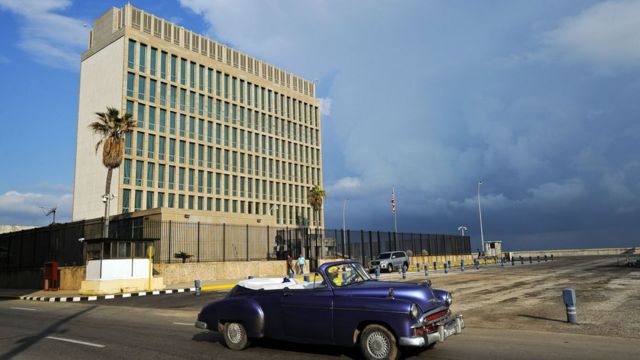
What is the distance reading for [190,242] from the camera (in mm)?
36250

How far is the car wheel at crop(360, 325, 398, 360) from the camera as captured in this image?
272 inches

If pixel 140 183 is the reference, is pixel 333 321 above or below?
below

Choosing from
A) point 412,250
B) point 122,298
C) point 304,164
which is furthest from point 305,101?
point 122,298

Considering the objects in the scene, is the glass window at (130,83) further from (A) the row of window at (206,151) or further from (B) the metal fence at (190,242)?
(B) the metal fence at (190,242)

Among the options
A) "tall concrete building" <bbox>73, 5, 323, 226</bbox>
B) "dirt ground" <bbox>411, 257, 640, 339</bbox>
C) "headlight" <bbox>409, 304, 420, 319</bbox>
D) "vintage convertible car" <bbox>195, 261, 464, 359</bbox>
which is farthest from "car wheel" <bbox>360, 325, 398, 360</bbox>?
"tall concrete building" <bbox>73, 5, 323, 226</bbox>

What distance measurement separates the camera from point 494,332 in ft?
33.7

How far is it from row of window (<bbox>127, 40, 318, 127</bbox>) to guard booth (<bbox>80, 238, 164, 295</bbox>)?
4053cm

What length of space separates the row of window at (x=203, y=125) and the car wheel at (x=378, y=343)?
167ft

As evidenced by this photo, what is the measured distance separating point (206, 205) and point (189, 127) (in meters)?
11.5

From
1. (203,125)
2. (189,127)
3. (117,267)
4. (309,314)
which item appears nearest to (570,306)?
(309,314)

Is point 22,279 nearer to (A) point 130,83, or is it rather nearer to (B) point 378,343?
(A) point 130,83

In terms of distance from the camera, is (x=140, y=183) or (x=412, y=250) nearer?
(x=412, y=250)

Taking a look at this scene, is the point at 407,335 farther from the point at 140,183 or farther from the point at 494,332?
the point at 140,183

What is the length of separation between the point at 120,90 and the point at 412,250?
133 ft
